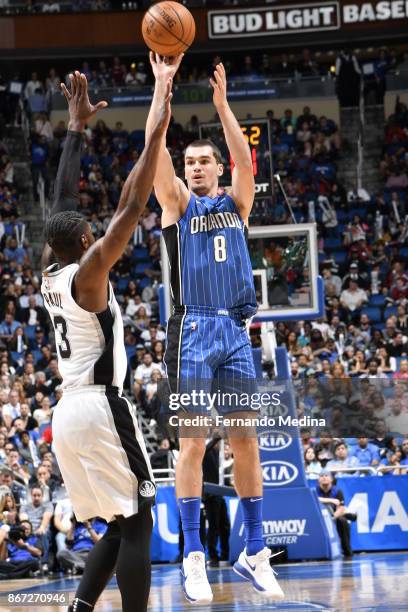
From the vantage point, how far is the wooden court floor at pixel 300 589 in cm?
820

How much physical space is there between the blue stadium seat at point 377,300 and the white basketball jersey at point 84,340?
55.9 feet

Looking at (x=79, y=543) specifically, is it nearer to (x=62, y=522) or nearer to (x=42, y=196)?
(x=62, y=522)

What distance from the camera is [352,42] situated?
2975 cm

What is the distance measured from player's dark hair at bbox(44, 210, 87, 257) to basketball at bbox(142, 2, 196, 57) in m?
1.63

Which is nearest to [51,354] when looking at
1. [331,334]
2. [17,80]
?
[331,334]

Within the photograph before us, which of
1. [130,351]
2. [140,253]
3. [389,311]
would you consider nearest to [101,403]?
[130,351]

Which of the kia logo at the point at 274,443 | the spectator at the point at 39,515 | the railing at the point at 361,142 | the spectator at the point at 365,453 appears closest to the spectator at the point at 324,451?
the spectator at the point at 365,453

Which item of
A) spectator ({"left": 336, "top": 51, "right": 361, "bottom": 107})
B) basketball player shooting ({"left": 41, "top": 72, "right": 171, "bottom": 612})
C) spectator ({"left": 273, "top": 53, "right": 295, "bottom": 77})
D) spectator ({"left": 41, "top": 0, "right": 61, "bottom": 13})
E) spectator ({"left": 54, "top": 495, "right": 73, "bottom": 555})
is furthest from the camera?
spectator ({"left": 273, "top": 53, "right": 295, "bottom": 77})

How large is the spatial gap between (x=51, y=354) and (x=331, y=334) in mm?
5406

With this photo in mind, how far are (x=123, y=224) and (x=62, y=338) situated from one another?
0.85 m

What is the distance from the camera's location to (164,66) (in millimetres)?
6363

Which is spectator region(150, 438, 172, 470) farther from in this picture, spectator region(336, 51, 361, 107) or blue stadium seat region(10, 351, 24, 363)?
spectator region(336, 51, 361, 107)

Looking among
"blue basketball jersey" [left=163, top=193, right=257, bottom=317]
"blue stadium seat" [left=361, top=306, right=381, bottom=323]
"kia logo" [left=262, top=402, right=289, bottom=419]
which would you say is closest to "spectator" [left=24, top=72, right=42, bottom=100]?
"blue stadium seat" [left=361, top=306, right=381, bottom=323]

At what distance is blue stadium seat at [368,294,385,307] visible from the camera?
73.9ft
